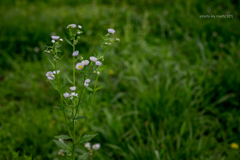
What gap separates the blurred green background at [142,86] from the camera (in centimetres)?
165

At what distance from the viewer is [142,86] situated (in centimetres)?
212

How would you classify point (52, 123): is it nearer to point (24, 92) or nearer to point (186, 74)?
point (24, 92)

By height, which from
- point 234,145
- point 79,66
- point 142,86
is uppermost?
point 79,66

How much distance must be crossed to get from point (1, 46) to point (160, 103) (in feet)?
8.14

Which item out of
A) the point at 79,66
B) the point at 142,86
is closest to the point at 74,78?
the point at 79,66

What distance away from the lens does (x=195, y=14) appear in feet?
11.7

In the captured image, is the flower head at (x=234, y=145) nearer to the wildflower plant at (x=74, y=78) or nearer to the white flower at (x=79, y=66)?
the wildflower plant at (x=74, y=78)

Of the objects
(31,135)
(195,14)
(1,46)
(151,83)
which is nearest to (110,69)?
(151,83)

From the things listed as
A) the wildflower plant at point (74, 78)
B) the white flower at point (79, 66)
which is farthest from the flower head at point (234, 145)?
the white flower at point (79, 66)

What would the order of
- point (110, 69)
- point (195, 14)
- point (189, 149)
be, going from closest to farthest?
point (189, 149)
point (110, 69)
point (195, 14)

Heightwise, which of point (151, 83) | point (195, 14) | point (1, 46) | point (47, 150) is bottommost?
point (47, 150)

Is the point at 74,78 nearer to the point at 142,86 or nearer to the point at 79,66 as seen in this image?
the point at 79,66

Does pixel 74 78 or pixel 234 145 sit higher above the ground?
pixel 74 78

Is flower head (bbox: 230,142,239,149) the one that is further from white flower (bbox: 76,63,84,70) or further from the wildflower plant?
white flower (bbox: 76,63,84,70)
